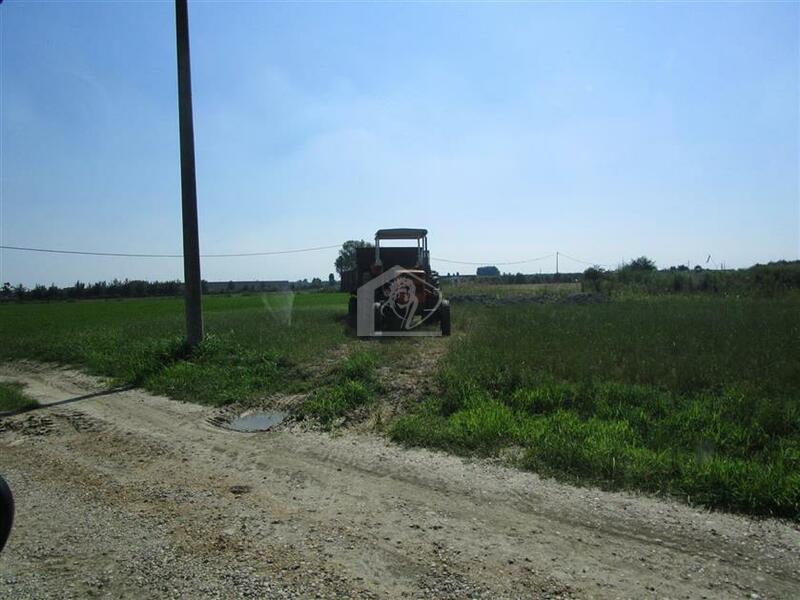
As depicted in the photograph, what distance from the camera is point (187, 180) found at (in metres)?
11.7

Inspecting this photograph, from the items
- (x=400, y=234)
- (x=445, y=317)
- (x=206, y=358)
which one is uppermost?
(x=400, y=234)

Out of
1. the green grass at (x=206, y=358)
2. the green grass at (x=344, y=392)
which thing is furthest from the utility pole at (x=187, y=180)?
the green grass at (x=344, y=392)

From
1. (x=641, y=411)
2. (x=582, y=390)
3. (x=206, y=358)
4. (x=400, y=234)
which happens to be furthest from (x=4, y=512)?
(x=400, y=234)

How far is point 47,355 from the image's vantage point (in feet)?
44.7

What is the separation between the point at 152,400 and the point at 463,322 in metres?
9.66

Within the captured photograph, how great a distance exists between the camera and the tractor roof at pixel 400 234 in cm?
1545

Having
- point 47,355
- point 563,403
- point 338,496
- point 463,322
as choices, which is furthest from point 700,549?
point 47,355

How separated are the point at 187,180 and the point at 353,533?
10030mm

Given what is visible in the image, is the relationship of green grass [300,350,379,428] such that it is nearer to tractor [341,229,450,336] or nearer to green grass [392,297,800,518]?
green grass [392,297,800,518]

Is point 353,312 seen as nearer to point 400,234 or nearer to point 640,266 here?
point 400,234

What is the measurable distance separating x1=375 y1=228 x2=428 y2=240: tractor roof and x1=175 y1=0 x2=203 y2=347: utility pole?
5.53m

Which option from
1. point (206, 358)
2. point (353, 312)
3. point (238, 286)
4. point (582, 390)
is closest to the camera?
point (582, 390)

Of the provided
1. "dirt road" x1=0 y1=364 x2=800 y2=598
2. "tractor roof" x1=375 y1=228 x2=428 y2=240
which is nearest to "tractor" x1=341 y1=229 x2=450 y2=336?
"tractor roof" x1=375 y1=228 x2=428 y2=240

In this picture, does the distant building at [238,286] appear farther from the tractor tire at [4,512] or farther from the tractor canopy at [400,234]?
the tractor tire at [4,512]
